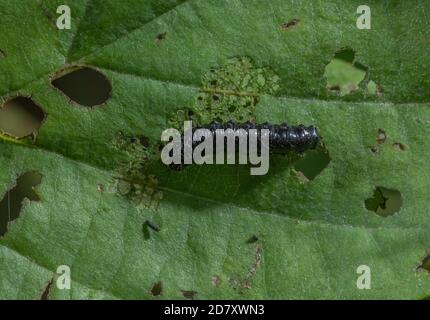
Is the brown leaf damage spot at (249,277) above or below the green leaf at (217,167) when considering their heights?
below

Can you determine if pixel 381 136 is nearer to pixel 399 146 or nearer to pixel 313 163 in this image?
pixel 399 146

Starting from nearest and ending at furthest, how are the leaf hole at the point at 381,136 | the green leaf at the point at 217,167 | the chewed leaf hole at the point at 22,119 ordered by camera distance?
the green leaf at the point at 217,167 → the leaf hole at the point at 381,136 → the chewed leaf hole at the point at 22,119

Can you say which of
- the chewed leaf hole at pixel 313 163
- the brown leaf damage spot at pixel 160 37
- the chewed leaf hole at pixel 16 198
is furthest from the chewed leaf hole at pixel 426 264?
the chewed leaf hole at pixel 16 198

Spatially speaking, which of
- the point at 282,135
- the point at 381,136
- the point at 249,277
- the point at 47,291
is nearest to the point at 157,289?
the point at 249,277

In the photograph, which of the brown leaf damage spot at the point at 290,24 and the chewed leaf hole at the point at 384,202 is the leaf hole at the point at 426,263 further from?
the brown leaf damage spot at the point at 290,24

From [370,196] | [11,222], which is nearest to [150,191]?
[11,222]
